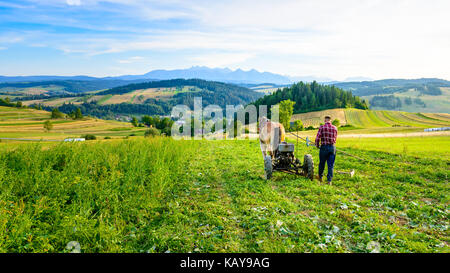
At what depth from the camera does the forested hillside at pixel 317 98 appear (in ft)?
436

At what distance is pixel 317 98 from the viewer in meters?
138

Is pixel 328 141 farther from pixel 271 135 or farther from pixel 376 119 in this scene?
pixel 376 119

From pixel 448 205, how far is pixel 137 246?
29.7 ft

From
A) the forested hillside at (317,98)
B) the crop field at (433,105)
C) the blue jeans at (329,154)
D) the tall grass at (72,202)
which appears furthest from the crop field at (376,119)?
the tall grass at (72,202)

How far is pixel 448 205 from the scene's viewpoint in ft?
24.7

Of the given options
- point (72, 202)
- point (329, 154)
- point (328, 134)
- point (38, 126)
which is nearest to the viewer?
point (72, 202)

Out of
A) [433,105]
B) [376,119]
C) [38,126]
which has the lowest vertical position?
[38,126]

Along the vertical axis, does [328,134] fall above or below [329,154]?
above

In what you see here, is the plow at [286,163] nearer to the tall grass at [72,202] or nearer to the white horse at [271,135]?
the white horse at [271,135]

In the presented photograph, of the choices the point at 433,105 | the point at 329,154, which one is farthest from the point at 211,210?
the point at 433,105

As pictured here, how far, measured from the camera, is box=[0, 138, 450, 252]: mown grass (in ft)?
16.8

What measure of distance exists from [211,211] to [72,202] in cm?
386

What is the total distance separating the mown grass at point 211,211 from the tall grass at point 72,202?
0.10 ft
